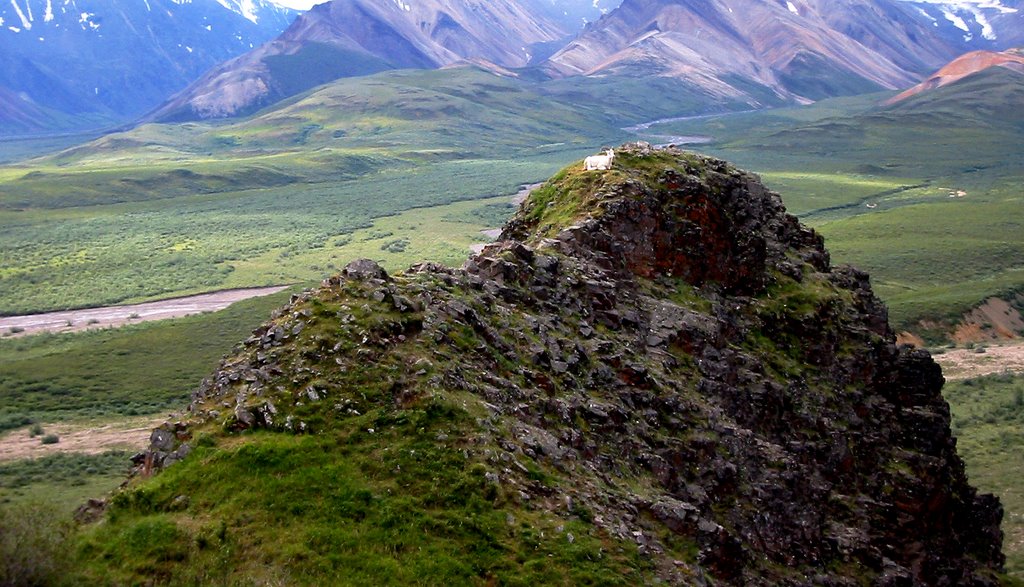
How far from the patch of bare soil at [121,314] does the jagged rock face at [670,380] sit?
71.5m

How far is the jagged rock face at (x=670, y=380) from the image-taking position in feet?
81.9

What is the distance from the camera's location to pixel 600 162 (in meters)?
36.8

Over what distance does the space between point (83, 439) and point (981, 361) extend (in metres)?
62.7

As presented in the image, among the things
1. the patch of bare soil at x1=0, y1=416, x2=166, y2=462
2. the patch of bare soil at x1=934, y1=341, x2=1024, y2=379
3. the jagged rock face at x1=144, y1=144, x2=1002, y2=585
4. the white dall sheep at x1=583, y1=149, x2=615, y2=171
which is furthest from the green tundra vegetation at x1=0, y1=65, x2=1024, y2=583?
the white dall sheep at x1=583, y1=149, x2=615, y2=171

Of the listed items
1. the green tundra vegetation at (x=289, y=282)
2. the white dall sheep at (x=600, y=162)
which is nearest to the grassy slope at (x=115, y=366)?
the green tundra vegetation at (x=289, y=282)

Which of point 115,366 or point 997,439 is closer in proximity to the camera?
point 997,439

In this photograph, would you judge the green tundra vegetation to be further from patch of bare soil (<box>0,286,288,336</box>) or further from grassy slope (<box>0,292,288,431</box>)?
patch of bare soil (<box>0,286,288,336</box>)

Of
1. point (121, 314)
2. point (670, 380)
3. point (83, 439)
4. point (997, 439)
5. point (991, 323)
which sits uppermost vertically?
point (670, 380)

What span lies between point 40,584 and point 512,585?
890cm

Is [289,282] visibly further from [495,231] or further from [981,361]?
[981,361]

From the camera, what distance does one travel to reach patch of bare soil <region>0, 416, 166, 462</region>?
187 feet

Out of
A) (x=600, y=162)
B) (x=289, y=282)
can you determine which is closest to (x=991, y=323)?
(x=600, y=162)

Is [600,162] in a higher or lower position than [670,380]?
higher

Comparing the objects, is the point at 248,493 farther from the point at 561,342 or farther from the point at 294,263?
the point at 294,263
